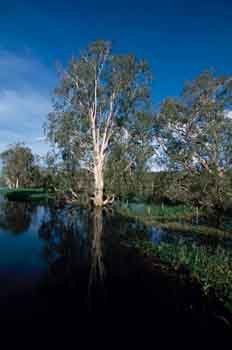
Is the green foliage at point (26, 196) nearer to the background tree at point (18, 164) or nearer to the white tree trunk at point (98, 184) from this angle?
the white tree trunk at point (98, 184)

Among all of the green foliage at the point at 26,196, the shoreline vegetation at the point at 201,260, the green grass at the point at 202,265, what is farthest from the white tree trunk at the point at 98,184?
the green grass at the point at 202,265

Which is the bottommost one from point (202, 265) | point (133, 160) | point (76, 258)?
point (76, 258)

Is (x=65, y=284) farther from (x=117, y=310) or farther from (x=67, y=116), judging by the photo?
(x=67, y=116)

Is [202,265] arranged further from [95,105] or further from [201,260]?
[95,105]

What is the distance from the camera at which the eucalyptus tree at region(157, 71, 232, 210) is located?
11.3 meters

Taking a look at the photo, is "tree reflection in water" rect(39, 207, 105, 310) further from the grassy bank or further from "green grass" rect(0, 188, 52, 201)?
"green grass" rect(0, 188, 52, 201)

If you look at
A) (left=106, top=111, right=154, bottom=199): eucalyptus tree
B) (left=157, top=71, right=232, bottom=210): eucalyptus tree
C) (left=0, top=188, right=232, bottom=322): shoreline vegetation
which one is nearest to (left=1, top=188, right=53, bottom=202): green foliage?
(left=106, top=111, right=154, bottom=199): eucalyptus tree

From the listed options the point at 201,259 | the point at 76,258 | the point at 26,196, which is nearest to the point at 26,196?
the point at 26,196

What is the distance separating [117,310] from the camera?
13.9 feet

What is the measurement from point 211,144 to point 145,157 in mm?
10555

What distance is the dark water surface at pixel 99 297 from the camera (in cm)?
372

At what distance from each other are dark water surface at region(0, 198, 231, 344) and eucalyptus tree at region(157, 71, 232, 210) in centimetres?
589

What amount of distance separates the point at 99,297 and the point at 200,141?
13346 millimetres

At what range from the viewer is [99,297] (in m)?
4.70
